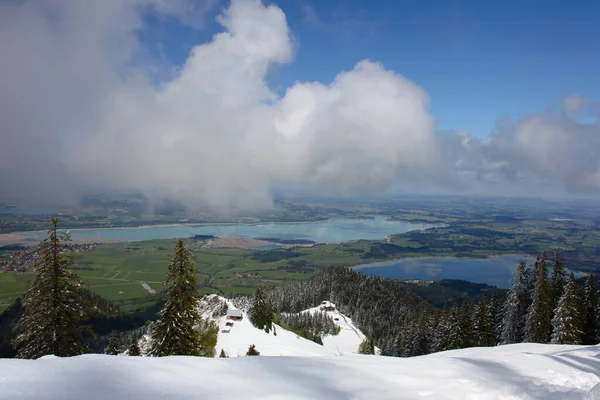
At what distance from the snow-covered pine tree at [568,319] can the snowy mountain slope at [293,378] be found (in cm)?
1908

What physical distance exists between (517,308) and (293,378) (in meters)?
31.6

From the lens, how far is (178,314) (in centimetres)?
1770

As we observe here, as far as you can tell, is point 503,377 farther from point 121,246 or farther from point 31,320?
point 121,246

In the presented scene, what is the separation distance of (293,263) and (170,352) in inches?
5010

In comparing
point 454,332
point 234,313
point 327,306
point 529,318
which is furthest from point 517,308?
point 327,306

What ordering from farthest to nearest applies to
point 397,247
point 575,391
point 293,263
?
point 397,247 < point 293,263 < point 575,391

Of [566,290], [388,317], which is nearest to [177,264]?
[566,290]

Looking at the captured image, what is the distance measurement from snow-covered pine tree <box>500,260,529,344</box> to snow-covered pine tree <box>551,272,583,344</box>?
5.59 m

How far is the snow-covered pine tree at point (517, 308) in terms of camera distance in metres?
29.1

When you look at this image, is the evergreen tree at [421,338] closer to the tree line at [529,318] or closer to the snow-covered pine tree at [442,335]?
the tree line at [529,318]

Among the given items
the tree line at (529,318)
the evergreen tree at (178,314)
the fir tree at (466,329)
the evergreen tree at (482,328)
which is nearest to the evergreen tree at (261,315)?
the tree line at (529,318)

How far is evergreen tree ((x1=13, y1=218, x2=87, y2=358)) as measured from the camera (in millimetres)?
14977

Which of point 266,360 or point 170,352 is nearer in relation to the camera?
point 266,360

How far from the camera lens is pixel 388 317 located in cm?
7225
